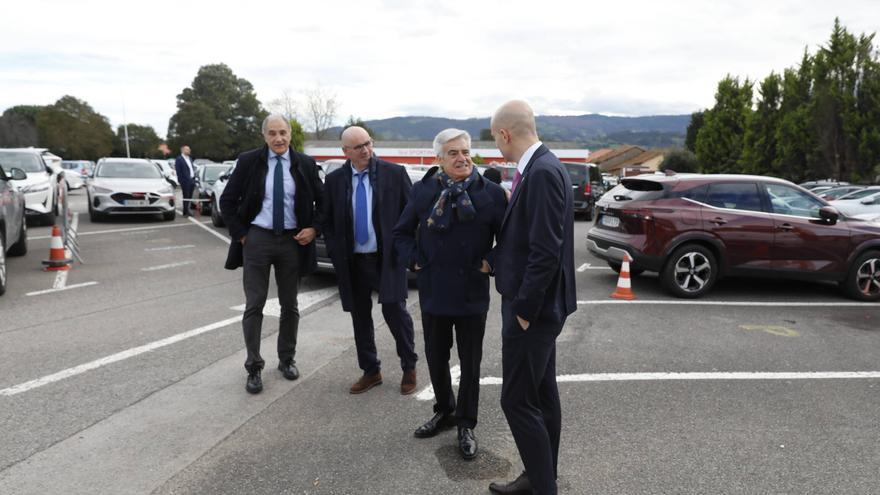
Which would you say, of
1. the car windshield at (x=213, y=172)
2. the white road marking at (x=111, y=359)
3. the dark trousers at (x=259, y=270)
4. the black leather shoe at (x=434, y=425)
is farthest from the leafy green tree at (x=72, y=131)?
the black leather shoe at (x=434, y=425)

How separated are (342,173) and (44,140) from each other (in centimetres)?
8114

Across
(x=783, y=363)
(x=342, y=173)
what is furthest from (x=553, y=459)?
(x=783, y=363)

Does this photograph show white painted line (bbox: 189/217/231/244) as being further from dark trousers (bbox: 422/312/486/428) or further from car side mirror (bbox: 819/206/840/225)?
car side mirror (bbox: 819/206/840/225)

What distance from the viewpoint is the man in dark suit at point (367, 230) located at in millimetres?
4113

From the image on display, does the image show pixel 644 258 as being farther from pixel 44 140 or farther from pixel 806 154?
pixel 44 140

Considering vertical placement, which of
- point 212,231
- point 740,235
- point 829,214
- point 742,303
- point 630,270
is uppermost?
point 829,214

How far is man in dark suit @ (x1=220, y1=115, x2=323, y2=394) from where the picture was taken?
167 inches

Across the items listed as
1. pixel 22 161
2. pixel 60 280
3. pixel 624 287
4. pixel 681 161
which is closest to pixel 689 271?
pixel 624 287

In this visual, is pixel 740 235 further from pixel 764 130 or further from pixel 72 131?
pixel 72 131

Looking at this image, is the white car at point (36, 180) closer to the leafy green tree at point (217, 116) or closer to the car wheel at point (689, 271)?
the car wheel at point (689, 271)

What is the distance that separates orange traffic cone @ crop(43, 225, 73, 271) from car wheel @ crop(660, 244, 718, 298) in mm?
8447

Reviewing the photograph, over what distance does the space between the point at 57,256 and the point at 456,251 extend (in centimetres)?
789

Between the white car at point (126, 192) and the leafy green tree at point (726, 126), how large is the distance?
35.3 meters

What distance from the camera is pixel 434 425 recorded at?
3609mm
